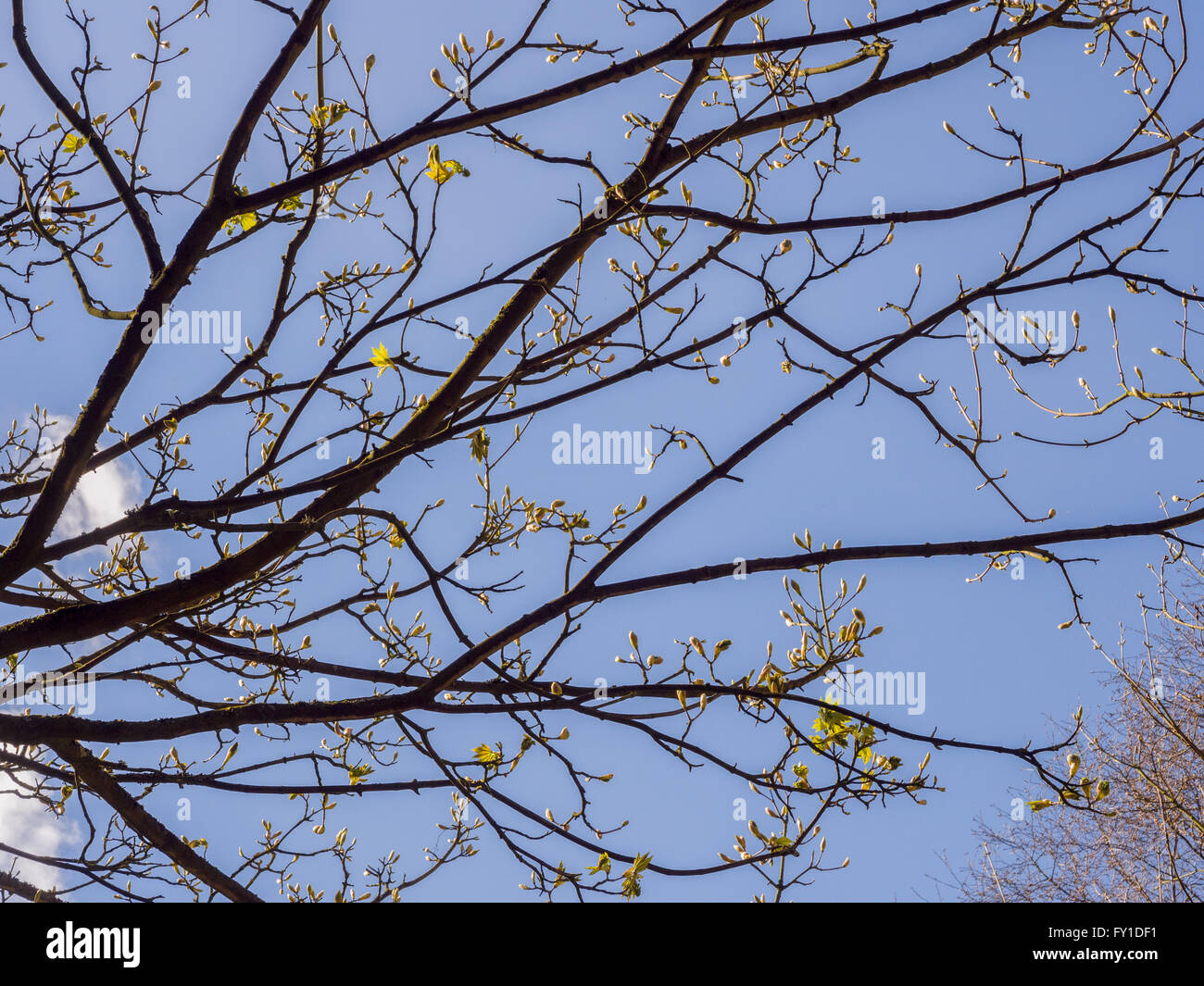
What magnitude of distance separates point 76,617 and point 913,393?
7.25 ft

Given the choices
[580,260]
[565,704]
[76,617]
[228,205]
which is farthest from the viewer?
[580,260]

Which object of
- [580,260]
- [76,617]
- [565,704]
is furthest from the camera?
[580,260]

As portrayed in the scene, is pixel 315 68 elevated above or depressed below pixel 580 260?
above

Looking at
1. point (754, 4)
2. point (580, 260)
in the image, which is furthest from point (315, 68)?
point (754, 4)

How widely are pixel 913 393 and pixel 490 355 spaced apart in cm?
118

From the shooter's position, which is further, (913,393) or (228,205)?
(913,393)
